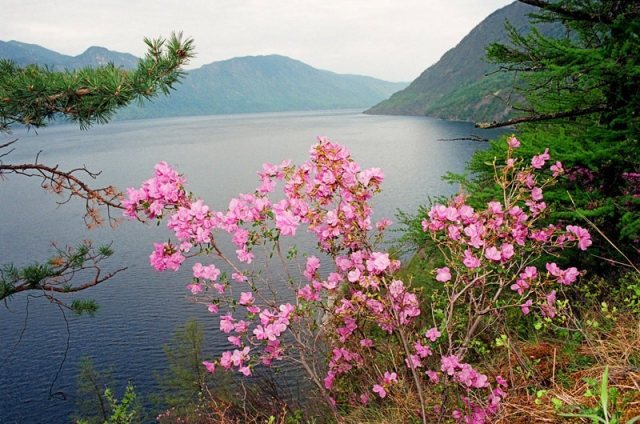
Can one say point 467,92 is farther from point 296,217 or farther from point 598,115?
point 296,217

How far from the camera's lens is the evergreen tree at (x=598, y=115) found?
18.5 ft

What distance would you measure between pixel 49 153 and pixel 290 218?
8030 cm

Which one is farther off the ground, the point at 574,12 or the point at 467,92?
the point at 467,92

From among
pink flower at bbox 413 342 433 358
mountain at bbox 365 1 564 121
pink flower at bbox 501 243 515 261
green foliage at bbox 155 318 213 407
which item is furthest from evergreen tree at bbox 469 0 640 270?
mountain at bbox 365 1 564 121

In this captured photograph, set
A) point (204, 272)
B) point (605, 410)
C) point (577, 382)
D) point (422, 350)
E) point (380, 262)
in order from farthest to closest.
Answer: point (422, 350)
point (204, 272)
point (380, 262)
point (577, 382)
point (605, 410)

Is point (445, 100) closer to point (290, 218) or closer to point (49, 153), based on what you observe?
point (49, 153)

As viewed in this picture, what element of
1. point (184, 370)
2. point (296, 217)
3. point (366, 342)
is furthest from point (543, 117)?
point (184, 370)

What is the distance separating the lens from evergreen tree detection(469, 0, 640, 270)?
565 centimetres

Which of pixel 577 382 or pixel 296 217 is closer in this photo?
pixel 577 382

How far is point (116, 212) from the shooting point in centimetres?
3391

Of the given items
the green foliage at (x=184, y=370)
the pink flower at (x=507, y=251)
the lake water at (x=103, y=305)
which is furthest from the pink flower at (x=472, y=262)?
the green foliage at (x=184, y=370)

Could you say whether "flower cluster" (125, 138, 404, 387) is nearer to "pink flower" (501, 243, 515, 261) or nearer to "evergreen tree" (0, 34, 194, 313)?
"pink flower" (501, 243, 515, 261)

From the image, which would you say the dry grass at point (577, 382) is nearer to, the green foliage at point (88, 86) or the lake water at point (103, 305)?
the lake water at point (103, 305)

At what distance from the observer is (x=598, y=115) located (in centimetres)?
709
